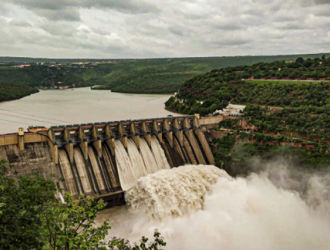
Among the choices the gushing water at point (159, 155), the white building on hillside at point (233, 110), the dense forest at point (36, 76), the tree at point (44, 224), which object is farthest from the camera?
the dense forest at point (36, 76)

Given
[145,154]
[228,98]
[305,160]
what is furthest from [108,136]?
[228,98]

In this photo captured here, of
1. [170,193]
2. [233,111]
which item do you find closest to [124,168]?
[170,193]

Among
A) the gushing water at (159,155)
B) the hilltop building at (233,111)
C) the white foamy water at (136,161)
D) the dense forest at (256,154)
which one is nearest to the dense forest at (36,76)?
the hilltop building at (233,111)

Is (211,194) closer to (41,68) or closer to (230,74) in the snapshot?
(230,74)

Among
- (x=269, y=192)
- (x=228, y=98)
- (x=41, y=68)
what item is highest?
(x=41, y=68)

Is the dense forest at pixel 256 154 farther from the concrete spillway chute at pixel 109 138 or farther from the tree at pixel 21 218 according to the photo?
the tree at pixel 21 218

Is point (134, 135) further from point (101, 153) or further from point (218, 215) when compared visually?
point (218, 215)
